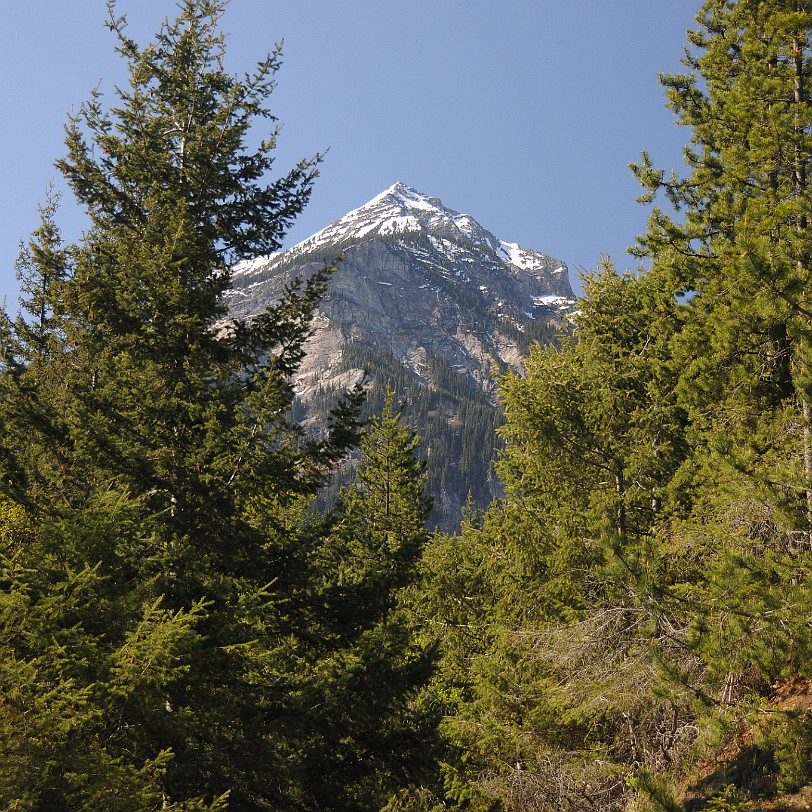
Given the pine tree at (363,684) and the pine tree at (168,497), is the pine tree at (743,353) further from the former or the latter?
the pine tree at (168,497)

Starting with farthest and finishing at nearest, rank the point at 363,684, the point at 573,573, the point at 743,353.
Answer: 1. the point at 573,573
2. the point at 363,684
3. the point at 743,353

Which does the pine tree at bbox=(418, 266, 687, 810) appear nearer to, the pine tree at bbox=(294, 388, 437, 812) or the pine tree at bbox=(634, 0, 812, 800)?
the pine tree at bbox=(634, 0, 812, 800)

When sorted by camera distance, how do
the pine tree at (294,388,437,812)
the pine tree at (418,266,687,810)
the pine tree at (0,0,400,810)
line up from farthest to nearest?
the pine tree at (418,266,687,810) → the pine tree at (294,388,437,812) → the pine tree at (0,0,400,810)

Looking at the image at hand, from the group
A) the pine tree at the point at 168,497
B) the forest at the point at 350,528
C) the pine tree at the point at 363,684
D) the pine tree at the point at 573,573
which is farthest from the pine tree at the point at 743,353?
the pine tree at the point at 168,497

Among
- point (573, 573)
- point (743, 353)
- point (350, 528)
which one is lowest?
point (573, 573)

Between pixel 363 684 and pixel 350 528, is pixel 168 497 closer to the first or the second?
pixel 350 528

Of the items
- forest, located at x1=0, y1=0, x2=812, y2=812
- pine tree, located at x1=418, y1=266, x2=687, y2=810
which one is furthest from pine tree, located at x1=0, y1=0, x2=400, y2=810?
pine tree, located at x1=418, y1=266, x2=687, y2=810

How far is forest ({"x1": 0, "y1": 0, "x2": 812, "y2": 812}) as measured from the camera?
667 centimetres

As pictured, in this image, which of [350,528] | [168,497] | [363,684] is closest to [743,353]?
[350,528]

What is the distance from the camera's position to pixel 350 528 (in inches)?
370

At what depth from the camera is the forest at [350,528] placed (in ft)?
21.9

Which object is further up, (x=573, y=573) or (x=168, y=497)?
(x=168, y=497)

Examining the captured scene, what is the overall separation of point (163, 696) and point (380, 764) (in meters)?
3.37

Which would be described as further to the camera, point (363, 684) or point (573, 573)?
point (573, 573)
